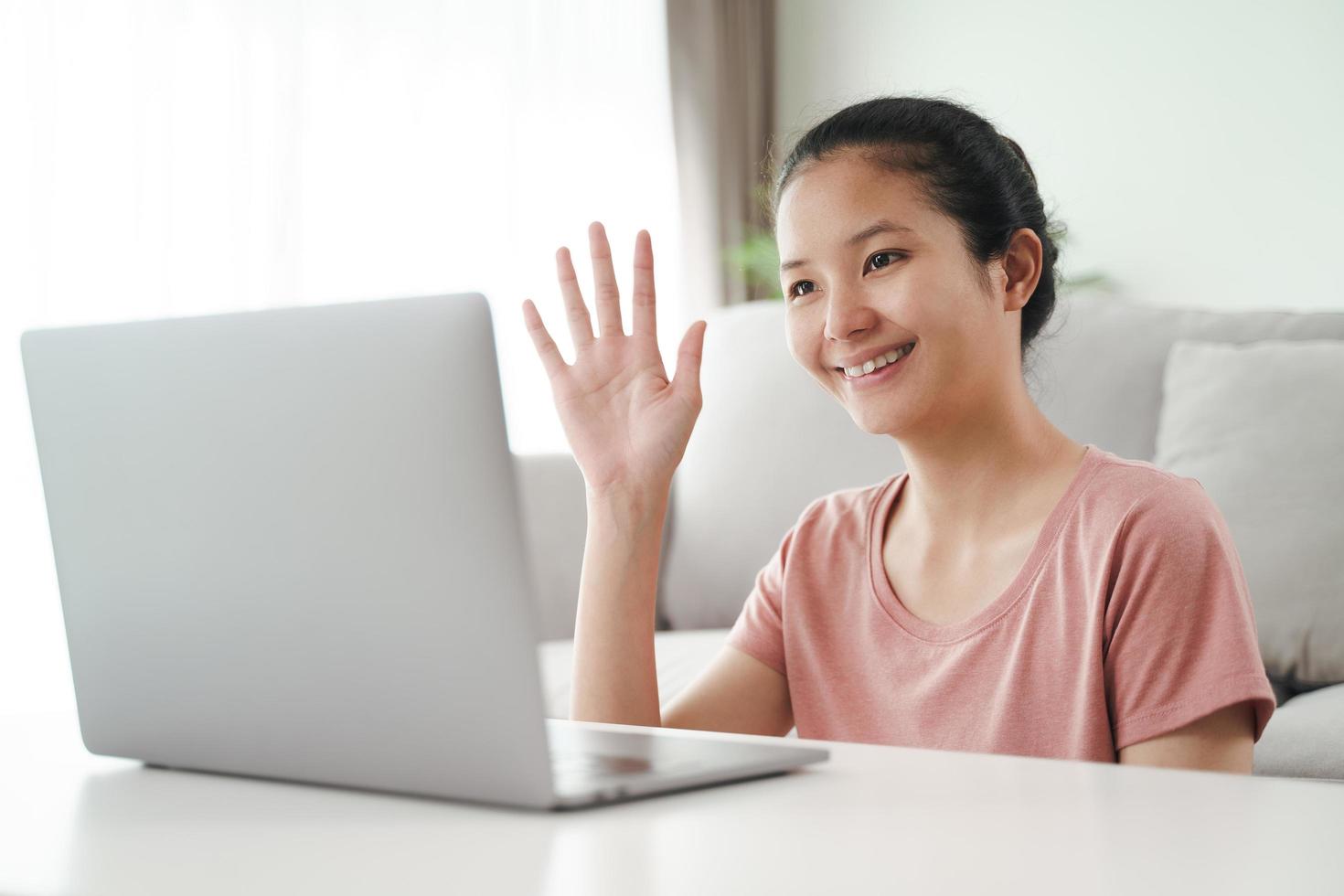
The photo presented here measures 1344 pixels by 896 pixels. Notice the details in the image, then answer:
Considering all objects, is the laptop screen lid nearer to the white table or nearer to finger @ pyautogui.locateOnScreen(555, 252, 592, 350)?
the white table

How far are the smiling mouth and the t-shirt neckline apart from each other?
0.60ft

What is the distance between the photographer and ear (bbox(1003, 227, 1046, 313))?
1.29 metres

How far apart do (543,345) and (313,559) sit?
1.72 ft

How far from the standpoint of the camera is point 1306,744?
1.51 meters

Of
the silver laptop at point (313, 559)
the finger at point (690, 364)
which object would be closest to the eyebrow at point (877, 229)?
the finger at point (690, 364)

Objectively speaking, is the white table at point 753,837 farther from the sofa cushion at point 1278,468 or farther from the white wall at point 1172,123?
the white wall at point 1172,123

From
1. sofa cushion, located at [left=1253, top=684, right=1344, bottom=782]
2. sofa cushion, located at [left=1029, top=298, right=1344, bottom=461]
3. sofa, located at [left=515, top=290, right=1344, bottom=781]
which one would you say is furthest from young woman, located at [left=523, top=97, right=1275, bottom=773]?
sofa cushion, located at [left=1029, top=298, right=1344, bottom=461]

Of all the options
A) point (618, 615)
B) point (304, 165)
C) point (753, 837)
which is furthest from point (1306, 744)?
point (304, 165)

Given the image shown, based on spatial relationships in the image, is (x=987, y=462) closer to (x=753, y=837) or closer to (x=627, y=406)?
(x=627, y=406)

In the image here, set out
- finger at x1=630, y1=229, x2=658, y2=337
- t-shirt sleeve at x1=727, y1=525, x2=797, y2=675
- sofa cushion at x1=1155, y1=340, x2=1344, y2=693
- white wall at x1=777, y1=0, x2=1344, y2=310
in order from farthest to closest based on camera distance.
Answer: white wall at x1=777, y1=0, x2=1344, y2=310
sofa cushion at x1=1155, y1=340, x2=1344, y2=693
t-shirt sleeve at x1=727, y1=525, x2=797, y2=675
finger at x1=630, y1=229, x2=658, y2=337

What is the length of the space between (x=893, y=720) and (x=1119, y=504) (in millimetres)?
282

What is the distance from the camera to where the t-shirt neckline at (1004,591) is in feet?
3.68

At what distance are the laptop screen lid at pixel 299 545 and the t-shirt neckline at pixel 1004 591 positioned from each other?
0.65 metres

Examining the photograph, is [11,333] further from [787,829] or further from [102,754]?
[787,829]
